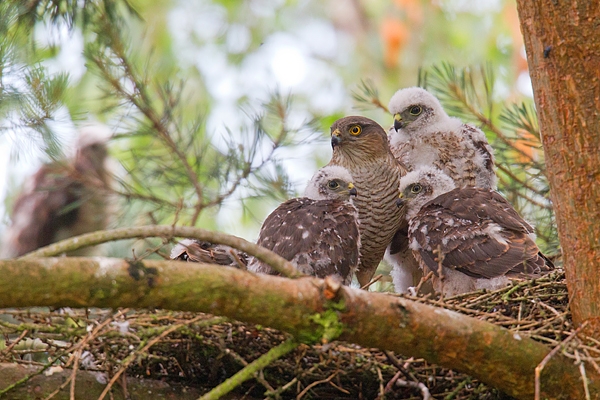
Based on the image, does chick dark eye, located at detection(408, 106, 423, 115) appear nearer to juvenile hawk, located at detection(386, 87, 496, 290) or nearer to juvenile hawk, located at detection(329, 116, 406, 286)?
juvenile hawk, located at detection(386, 87, 496, 290)

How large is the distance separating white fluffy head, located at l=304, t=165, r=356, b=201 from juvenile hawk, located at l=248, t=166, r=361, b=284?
0.09m

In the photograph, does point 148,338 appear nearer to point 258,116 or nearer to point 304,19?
point 258,116

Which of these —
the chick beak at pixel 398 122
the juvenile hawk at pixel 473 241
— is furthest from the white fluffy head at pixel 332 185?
the chick beak at pixel 398 122

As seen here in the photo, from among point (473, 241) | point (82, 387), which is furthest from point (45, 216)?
point (473, 241)

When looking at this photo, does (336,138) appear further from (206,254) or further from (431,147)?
(206,254)

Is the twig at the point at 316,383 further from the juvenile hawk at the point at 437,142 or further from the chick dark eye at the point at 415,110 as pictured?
the chick dark eye at the point at 415,110

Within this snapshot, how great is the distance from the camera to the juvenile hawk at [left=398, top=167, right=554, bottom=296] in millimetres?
4098

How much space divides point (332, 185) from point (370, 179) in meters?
0.39

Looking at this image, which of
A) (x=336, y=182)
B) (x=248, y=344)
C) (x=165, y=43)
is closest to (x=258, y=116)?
(x=336, y=182)

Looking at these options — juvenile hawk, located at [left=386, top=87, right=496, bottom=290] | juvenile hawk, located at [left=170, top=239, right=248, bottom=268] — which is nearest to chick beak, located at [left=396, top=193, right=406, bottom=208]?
juvenile hawk, located at [left=386, top=87, right=496, bottom=290]

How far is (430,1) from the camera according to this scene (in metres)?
14.5

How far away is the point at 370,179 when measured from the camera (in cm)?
513

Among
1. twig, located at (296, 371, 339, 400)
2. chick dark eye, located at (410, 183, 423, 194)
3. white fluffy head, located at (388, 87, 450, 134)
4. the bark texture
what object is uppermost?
white fluffy head, located at (388, 87, 450, 134)

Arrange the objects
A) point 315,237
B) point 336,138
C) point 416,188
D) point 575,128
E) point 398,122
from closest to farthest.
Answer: point 575,128 → point 315,237 → point 416,188 → point 336,138 → point 398,122
